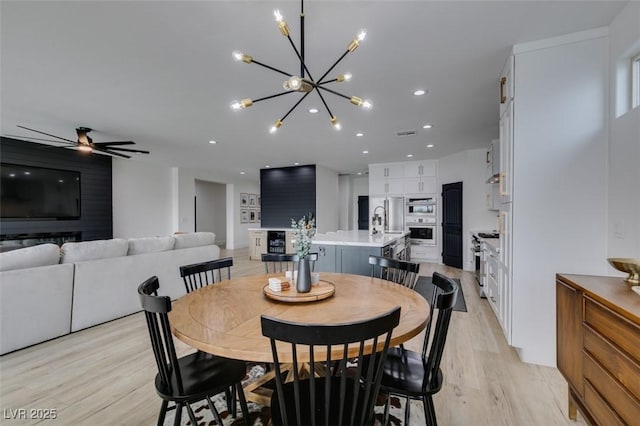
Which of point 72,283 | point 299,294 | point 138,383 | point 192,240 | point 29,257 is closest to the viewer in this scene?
point 299,294

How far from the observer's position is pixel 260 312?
1.49 m

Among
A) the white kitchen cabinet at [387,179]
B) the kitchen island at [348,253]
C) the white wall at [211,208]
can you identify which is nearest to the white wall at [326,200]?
the white kitchen cabinet at [387,179]

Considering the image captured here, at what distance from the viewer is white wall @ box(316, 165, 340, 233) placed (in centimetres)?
803

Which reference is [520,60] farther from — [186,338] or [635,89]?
[186,338]

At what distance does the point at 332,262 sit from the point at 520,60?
293 cm

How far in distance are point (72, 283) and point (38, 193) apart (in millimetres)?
4015

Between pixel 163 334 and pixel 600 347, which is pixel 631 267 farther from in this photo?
pixel 163 334

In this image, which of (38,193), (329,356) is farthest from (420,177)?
(38,193)

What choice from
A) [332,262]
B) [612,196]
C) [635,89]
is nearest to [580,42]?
[635,89]

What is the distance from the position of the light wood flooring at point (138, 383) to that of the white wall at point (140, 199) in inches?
193

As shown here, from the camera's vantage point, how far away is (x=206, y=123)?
443 cm

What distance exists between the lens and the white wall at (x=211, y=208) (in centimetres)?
1071

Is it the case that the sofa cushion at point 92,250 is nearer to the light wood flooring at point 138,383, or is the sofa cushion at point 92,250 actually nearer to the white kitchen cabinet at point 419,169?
the light wood flooring at point 138,383

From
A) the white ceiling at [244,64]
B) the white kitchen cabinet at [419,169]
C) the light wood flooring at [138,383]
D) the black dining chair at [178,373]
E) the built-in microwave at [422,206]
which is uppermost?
the white ceiling at [244,64]
